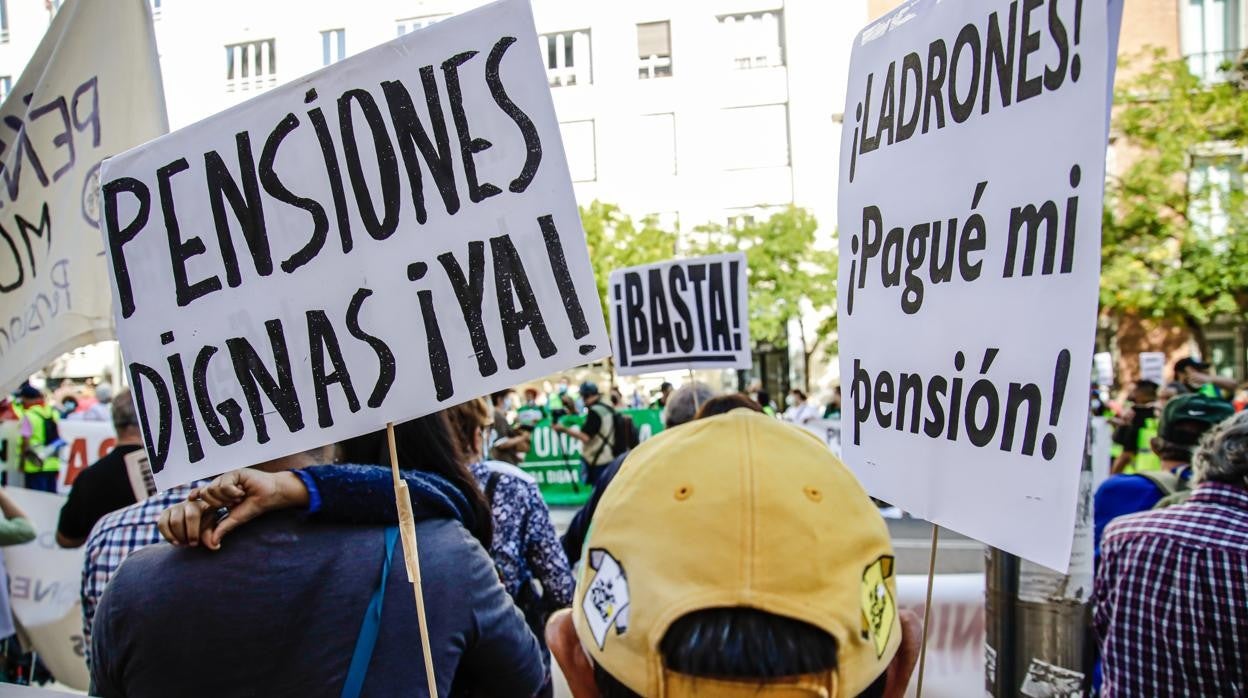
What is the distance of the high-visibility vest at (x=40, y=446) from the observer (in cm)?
801

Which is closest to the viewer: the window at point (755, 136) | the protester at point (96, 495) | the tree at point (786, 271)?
the protester at point (96, 495)

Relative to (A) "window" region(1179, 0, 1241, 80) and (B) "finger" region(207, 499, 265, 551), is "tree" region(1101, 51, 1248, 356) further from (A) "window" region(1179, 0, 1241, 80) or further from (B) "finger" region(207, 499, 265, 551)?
(B) "finger" region(207, 499, 265, 551)

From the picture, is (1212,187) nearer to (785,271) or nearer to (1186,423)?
(785,271)

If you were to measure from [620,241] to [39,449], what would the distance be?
73.2 feet

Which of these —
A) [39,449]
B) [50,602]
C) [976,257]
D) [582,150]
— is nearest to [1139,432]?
[976,257]

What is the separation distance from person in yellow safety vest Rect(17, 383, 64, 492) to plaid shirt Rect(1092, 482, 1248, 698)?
752 cm

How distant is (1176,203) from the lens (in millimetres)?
20438

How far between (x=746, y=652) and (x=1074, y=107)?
1130 mm

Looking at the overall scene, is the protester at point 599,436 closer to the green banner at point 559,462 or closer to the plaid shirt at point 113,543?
the green banner at point 559,462

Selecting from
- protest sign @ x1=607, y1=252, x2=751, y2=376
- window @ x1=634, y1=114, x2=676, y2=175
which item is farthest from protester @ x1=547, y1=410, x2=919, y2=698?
window @ x1=634, y1=114, x2=676, y2=175

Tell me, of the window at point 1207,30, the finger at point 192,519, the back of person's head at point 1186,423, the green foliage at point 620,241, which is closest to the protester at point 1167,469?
the back of person's head at point 1186,423

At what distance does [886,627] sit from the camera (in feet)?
3.80

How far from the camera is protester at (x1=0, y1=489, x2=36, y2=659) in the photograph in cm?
389

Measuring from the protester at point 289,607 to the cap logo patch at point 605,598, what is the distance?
0.65 metres
